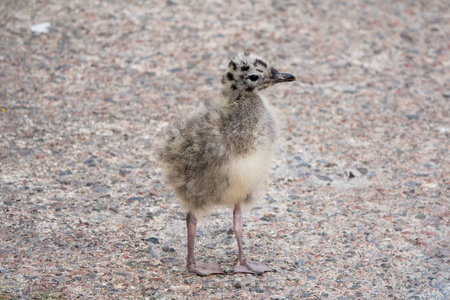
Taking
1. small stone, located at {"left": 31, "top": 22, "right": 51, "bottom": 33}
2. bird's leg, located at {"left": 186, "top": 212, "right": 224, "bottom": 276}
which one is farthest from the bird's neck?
small stone, located at {"left": 31, "top": 22, "right": 51, "bottom": 33}

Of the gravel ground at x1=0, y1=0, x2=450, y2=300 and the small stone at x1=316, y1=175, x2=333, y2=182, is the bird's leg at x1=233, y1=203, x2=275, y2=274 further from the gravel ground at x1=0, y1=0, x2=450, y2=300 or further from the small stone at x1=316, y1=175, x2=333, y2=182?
the small stone at x1=316, y1=175, x2=333, y2=182

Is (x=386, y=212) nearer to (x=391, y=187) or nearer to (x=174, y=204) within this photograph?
(x=391, y=187)

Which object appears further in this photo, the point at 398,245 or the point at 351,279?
the point at 398,245

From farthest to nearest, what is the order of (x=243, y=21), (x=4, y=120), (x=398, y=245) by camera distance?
(x=243, y=21)
(x=4, y=120)
(x=398, y=245)

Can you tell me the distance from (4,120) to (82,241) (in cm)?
224

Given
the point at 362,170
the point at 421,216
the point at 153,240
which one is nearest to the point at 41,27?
the point at 153,240

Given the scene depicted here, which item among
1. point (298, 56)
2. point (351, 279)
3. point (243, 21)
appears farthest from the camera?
point (243, 21)

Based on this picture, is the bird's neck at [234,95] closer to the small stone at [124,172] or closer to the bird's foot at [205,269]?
the bird's foot at [205,269]

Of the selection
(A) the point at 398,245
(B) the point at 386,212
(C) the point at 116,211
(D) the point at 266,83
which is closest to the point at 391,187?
(B) the point at 386,212

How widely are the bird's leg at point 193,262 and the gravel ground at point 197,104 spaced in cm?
7

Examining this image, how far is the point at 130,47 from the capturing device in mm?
8367

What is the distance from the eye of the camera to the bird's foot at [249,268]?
4.96m

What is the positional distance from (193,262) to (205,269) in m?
0.11

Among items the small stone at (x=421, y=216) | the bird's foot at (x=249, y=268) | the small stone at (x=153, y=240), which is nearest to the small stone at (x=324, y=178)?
the small stone at (x=421, y=216)
